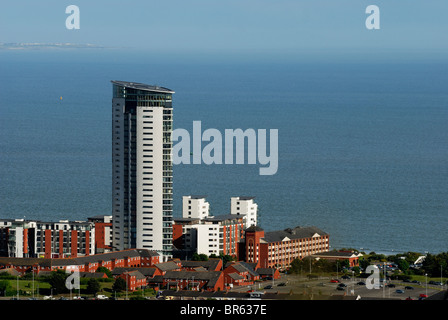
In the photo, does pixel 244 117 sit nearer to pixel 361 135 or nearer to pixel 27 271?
pixel 361 135

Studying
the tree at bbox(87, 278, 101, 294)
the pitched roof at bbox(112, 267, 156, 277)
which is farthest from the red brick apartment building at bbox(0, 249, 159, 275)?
the tree at bbox(87, 278, 101, 294)

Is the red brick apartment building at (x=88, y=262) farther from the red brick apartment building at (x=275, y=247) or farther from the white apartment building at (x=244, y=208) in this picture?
the white apartment building at (x=244, y=208)

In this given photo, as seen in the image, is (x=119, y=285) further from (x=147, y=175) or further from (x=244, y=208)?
(x=244, y=208)

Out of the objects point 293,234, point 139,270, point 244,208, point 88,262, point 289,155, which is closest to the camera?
point 139,270

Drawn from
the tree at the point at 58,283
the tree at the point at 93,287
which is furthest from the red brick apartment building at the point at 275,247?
the tree at the point at 58,283

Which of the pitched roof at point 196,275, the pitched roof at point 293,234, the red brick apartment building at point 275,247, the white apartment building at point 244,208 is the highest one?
the white apartment building at point 244,208

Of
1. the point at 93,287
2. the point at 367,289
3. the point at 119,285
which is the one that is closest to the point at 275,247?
the point at 367,289

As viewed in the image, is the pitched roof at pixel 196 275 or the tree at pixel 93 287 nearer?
the tree at pixel 93 287
